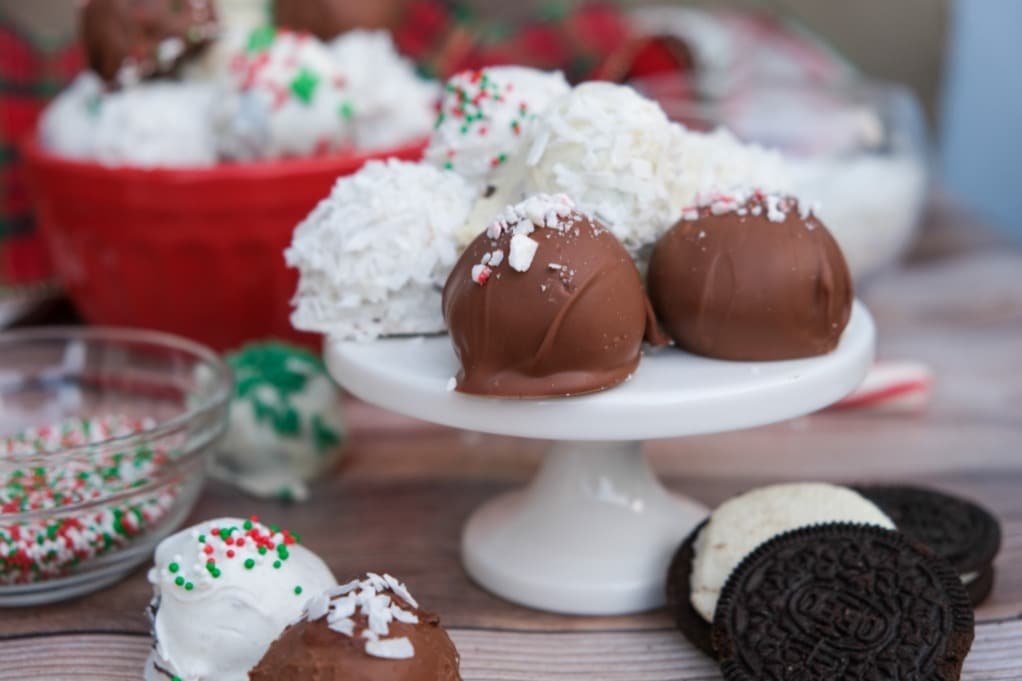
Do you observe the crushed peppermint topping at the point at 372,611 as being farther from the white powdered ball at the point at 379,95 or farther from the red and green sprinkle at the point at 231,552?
the white powdered ball at the point at 379,95

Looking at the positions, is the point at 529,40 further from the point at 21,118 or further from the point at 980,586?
the point at 980,586

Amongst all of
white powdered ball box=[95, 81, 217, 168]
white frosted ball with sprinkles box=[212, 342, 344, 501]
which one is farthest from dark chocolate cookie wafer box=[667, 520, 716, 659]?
white powdered ball box=[95, 81, 217, 168]

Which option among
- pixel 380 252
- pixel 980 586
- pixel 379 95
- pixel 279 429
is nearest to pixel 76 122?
pixel 379 95

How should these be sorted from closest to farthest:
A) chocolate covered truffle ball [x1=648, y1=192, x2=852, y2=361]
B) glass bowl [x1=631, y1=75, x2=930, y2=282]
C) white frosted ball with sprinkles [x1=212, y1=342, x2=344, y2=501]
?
chocolate covered truffle ball [x1=648, y1=192, x2=852, y2=361]
white frosted ball with sprinkles [x1=212, y1=342, x2=344, y2=501]
glass bowl [x1=631, y1=75, x2=930, y2=282]

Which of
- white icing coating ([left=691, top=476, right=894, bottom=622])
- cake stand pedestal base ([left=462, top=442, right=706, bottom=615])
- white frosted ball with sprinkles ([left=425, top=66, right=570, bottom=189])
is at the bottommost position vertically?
cake stand pedestal base ([left=462, top=442, right=706, bottom=615])

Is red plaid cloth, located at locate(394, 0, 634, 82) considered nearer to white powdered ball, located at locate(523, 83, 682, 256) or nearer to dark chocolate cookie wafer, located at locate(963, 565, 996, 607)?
white powdered ball, located at locate(523, 83, 682, 256)

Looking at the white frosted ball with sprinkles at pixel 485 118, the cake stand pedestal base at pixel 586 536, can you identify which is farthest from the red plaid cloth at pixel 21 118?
the cake stand pedestal base at pixel 586 536
